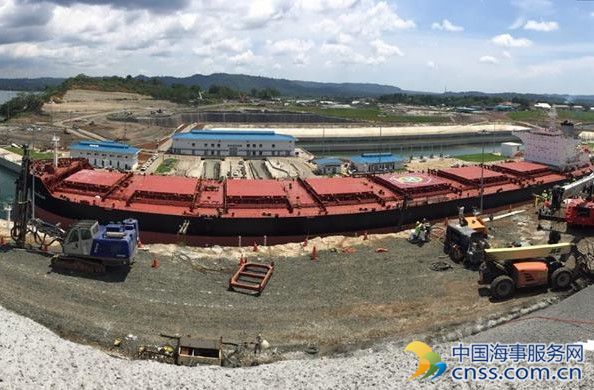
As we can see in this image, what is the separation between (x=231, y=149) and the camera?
60.6 m

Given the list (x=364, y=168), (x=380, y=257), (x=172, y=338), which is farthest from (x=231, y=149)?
(x=172, y=338)

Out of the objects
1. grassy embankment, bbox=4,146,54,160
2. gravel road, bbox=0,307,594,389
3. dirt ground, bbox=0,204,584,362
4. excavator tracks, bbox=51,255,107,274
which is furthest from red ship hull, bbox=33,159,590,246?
grassy embankment, bbox=4,146,54,160

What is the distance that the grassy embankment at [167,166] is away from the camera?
49.2m

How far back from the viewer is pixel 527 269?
1598 centimetres

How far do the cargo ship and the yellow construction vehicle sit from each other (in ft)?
28.7

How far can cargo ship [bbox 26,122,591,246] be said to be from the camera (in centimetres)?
2281

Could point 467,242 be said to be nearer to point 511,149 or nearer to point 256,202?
point 256,202

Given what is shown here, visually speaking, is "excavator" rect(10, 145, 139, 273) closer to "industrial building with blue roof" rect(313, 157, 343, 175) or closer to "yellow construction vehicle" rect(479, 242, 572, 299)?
"yellow construction vehicle" rect(479, 242, 572, 299)

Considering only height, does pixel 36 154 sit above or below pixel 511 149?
below

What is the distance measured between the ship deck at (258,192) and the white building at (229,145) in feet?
89.1

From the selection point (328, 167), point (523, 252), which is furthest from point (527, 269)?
point (328, 167)

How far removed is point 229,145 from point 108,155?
49.8 ft

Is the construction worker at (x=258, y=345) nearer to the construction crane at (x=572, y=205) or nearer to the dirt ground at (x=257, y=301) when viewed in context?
the dirt ground at (x=257, y=301)

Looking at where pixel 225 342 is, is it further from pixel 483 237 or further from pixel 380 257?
pixel 483 237
